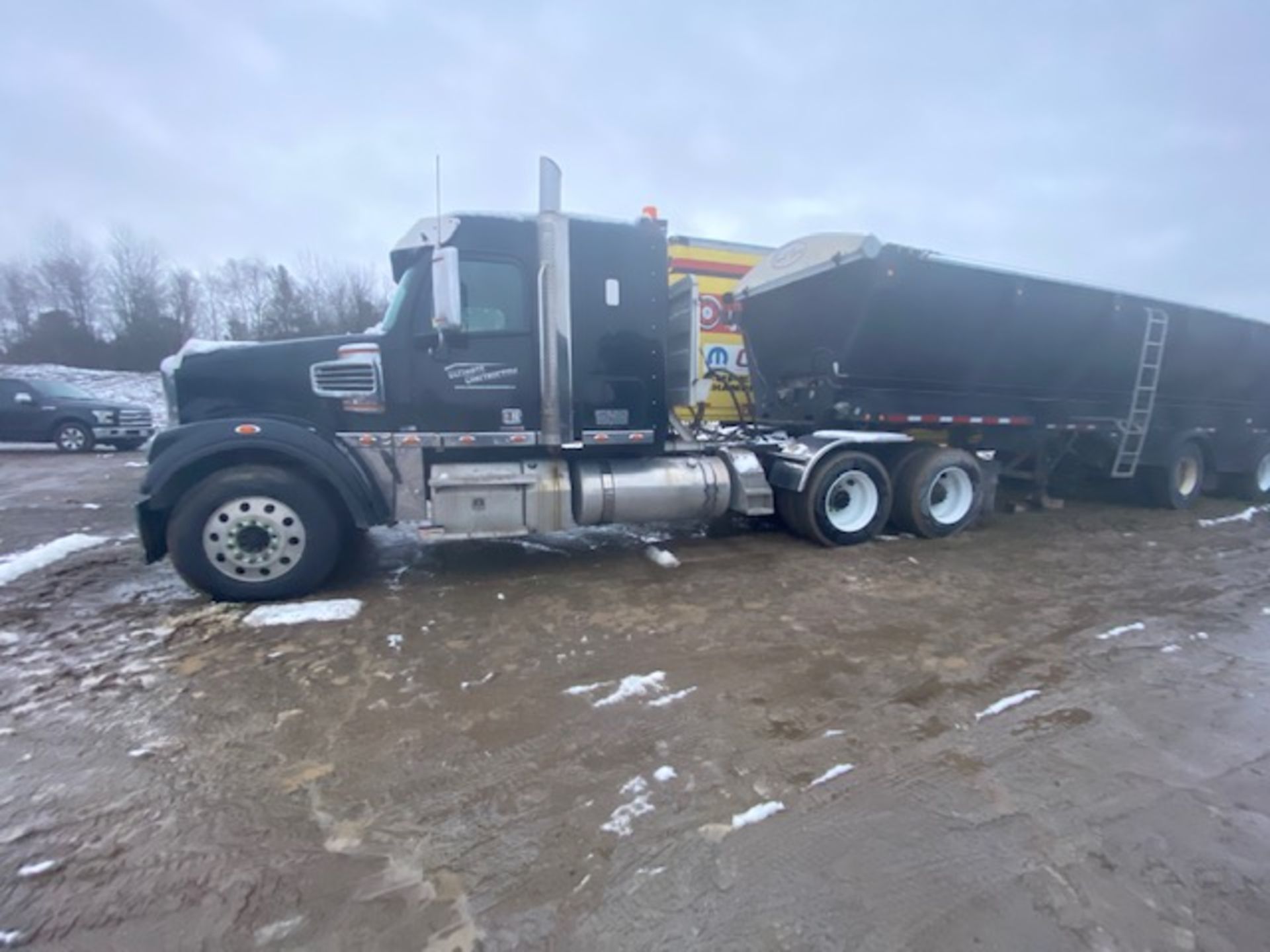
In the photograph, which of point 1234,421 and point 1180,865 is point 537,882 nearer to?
point 1180,865

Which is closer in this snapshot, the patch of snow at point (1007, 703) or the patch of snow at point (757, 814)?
the patch of snow at point (757, 814)

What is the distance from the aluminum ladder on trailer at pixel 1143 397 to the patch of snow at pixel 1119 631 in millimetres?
5563

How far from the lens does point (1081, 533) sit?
25.6 feet

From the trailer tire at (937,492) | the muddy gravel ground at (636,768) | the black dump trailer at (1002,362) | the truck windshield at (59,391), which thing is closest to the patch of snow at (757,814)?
the muddy gravel ground at (636,768)

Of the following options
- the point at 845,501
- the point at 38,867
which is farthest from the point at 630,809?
the point at 845,501

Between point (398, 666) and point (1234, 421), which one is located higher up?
point (1234, 421)

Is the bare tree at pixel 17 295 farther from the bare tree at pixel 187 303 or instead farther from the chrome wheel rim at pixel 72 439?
the chrome wheel rim at pixel 72 439

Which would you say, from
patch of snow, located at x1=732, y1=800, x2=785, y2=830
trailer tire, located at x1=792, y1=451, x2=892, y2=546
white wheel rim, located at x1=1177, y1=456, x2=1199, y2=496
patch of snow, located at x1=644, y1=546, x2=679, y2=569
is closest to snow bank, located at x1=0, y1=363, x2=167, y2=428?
patch of snow, located at x1=644, y1=546, x2=679, y2=569

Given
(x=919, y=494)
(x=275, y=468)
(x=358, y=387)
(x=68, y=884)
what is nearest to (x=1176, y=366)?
(x=919, y=494)

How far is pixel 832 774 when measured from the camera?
2785 millimetres

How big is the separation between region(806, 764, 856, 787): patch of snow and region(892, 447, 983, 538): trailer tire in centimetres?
511

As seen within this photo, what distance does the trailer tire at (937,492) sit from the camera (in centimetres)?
727

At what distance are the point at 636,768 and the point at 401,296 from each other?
438 cm

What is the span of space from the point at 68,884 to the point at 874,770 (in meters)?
3.21
